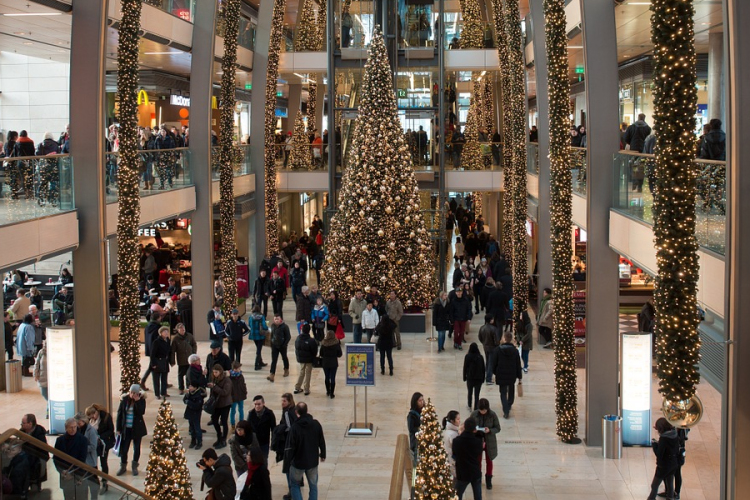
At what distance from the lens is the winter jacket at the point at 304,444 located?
11688mm

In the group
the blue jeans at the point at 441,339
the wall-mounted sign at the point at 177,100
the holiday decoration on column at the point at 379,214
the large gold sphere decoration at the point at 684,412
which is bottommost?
the blue jeans at the point at 441,339

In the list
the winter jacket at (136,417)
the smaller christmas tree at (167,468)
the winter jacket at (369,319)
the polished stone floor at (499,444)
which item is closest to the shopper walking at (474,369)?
the polished stone floor at (499,444)

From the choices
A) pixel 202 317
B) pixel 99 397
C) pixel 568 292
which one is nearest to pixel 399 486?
pixel 568 292

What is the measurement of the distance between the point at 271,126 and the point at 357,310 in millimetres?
10464

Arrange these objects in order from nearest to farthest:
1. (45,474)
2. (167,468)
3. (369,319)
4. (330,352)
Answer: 1. (45,474)
2. (167,468)
3. (330,352)
4. (369,319)

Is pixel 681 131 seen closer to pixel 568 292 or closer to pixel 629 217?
pixel 629 217

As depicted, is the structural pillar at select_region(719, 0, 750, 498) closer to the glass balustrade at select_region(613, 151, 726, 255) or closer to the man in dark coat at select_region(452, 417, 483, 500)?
the glass balustrade at select_region(613, 151, 726, 255)

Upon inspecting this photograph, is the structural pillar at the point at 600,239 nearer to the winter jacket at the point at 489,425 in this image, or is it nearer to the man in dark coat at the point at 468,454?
the winter jacket at the point at 489,425

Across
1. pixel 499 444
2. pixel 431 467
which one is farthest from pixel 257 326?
pixel 431 467

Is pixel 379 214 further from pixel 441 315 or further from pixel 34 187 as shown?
pixel 34 187

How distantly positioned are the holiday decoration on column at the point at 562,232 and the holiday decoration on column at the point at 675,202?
4.67 meters

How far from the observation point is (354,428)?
51.1ft

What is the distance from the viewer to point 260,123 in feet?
97.3

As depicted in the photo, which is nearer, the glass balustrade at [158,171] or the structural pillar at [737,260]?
the structural pillar at [737,260]
